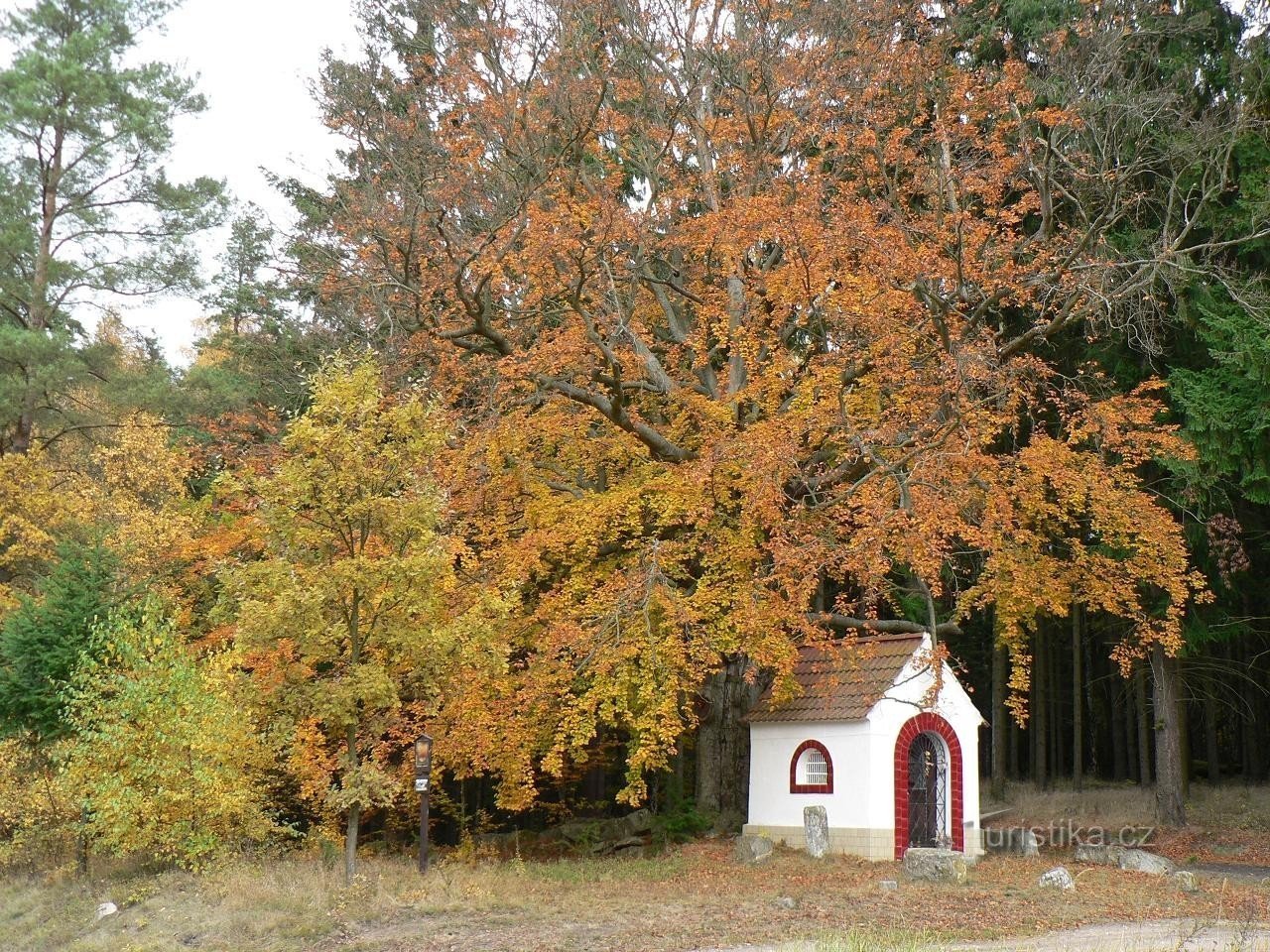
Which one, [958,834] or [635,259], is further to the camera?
[635,259]

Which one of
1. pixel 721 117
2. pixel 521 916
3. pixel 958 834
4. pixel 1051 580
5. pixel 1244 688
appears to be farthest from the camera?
pixel 1244 688

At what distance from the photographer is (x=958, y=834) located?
707 inches

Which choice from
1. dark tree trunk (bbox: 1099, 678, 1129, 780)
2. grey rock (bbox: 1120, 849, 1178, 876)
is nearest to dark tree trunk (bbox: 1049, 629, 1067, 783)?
dark tree trunk (bbox: 1099, 678, 1129, 780)

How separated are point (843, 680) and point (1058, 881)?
15.5 ft

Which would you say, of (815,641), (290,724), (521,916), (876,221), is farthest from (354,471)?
(876,221)

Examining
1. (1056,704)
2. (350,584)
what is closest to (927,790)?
(350,584)

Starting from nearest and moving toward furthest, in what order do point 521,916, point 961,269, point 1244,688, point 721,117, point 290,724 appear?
point 521,916
point 290,724
point 961,269
point 721,117
point 1244,688

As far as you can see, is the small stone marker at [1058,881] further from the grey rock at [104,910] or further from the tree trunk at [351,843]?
the grey rock at [104,910]

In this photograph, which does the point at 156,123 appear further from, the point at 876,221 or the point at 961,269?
the point at 961,269

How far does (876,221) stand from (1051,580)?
672 centimetres

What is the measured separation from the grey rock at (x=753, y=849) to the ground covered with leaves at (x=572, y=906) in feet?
0.75

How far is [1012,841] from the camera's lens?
19281mm

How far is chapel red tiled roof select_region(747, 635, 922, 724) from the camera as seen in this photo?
17.6 meters

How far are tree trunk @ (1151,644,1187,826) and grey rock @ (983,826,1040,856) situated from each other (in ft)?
10.5
